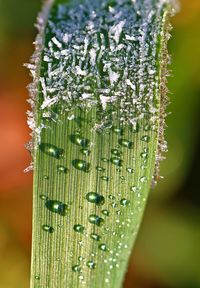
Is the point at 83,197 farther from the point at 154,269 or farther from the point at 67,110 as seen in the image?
the point at 154,269

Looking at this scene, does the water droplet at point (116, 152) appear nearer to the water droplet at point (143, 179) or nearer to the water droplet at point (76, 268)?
the water droplet at point (143, 179)

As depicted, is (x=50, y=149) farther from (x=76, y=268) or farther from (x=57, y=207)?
(x=76, y=268)

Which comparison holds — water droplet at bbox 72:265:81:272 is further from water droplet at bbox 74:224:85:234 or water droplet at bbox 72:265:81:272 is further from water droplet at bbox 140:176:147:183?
water droplet at bbox 140:176:147:183

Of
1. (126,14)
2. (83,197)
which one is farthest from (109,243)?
(126,14)

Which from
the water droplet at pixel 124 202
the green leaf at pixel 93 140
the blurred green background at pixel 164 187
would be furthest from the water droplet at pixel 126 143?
the blurred green background at pixel 164 187

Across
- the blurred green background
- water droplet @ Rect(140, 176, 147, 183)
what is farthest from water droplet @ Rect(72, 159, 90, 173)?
the blurred green background

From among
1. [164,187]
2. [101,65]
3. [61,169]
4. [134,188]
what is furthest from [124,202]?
[164,187]
